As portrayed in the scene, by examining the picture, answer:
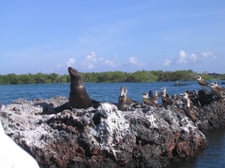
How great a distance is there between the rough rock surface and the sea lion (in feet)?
9.39

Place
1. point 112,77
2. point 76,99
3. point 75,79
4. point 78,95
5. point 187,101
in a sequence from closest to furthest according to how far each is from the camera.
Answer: point 76,99 → point 78,95 → point 75,79 → point 187,101 → point 112,77

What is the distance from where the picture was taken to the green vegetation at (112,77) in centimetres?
10881

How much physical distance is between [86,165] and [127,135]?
1.33 meters

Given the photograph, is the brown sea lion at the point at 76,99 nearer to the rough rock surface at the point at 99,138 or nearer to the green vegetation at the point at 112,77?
the rough rock surface at the point at 99,138

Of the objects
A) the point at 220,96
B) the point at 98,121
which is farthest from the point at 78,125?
the point at 220,96

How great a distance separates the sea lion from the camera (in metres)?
14.6

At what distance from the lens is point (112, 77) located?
110 metres

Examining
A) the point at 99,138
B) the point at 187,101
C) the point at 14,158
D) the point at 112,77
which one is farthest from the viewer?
the point at 112,77

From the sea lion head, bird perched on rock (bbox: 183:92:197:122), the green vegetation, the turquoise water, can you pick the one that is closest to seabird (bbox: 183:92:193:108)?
bird perched on rock (bbox: 183:92:197:122)

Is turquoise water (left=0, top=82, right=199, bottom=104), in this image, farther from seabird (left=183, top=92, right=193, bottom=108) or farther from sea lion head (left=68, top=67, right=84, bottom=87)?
sea lion head (left=68, top=67, right=84, bottom=87)

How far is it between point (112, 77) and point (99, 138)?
99754 mm

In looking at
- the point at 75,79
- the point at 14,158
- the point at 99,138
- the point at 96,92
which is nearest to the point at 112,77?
the point at 96,92

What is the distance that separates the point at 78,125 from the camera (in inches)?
405

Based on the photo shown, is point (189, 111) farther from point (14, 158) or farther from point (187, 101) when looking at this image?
point (14, 158)
